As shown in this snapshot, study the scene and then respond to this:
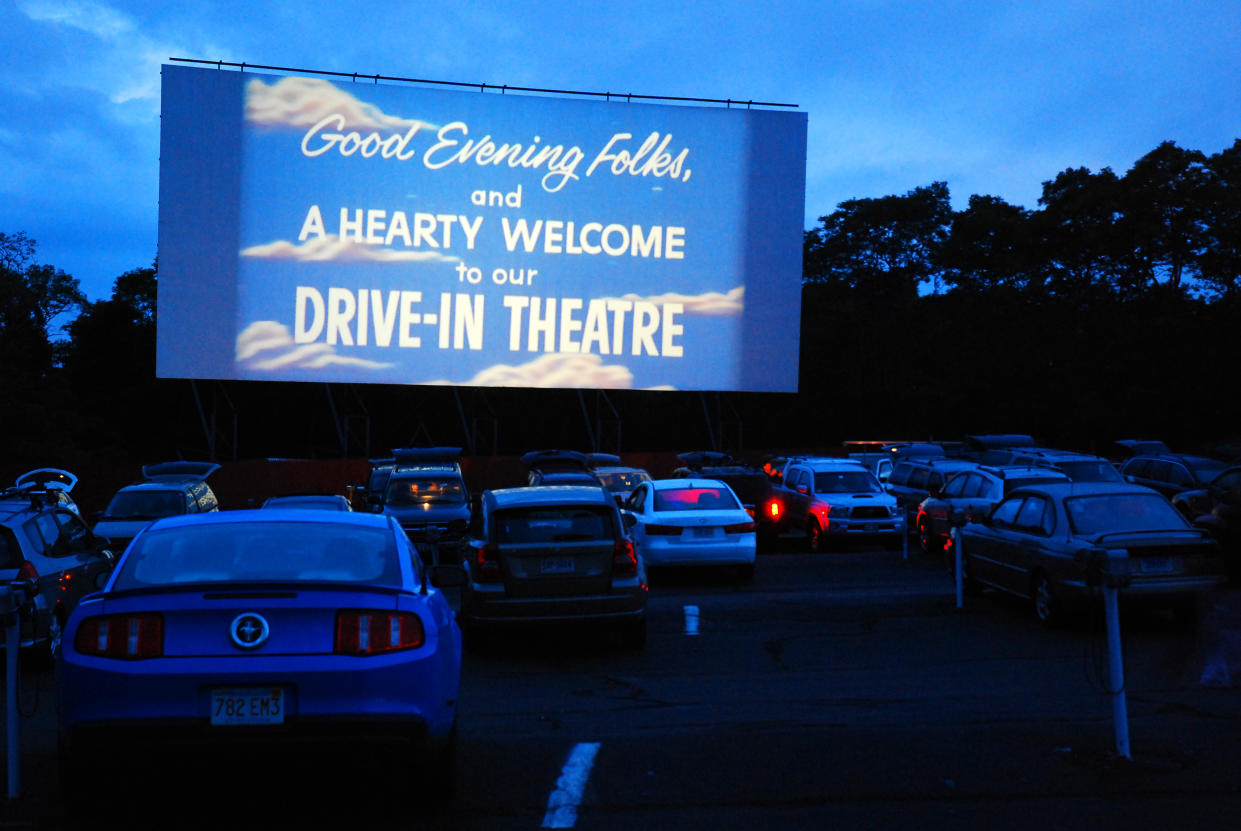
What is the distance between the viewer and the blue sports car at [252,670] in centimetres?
575

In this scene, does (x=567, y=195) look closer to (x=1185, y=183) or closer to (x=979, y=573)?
(x=979, y=573)

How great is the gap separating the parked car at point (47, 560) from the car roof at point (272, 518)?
4.22 metres

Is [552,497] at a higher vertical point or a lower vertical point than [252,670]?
higher

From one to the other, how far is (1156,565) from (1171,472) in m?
14.1

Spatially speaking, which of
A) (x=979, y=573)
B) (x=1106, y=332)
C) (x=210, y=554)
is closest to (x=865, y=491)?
(x=979, y=573)

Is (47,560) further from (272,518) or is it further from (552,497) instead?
(272,518)

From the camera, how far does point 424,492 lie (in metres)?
24.2

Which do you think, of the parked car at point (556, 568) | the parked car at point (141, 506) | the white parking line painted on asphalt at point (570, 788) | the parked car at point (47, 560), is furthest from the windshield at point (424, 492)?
the white parking line painted on asphalt at point (570, 788)

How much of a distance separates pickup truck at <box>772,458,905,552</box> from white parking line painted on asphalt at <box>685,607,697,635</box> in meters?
8.15

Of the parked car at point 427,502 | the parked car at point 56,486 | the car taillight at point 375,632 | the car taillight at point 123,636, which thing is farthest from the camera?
the parked car at point 427,502

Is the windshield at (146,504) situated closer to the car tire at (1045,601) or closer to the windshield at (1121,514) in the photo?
the car tire at (1045,601)

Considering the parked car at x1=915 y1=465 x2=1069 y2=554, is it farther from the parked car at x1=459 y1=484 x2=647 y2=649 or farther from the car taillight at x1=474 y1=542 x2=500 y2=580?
the car taillight at x1=474 y1=542 x2=500 y2=580

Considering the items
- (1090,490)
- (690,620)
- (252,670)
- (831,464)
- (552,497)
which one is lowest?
(690,620)

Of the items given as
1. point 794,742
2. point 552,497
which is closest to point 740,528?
point 552,497
